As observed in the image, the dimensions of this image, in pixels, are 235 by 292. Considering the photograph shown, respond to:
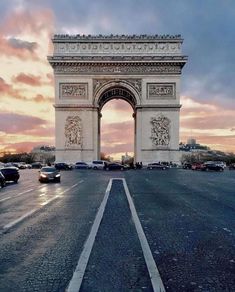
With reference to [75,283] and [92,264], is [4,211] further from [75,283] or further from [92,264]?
[75,283]

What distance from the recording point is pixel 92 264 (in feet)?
20.9

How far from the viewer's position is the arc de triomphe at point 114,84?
61.4 m

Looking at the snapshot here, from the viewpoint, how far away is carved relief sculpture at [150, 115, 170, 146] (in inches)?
2425

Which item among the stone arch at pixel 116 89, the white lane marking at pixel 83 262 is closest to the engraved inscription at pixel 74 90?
the stone arch at pixel 116 89

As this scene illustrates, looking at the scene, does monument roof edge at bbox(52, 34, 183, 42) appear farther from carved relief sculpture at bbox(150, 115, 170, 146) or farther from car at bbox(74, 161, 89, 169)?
car at bbox(74, 161, 89, 169)

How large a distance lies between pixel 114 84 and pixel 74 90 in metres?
5.64

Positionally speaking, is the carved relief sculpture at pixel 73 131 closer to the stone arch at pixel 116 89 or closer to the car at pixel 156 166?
the stone arch at pixel 116 89

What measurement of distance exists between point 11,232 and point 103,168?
50.4 meters

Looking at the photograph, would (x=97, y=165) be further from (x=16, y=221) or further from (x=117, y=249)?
(x=117, y=249)

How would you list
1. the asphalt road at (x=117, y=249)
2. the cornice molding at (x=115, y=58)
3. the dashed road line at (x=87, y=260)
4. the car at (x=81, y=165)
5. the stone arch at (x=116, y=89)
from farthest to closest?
the stone arch at (x=116, y=89) < the cornice molding at (x=115, y=58) < the car at (x=81, y=165) < the asphalt road at (x=117, y=249) < the dashed road line at (x=87, y=260)

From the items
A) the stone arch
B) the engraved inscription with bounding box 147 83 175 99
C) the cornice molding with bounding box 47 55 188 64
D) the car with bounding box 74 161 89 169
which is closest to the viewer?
the car with bounding box 74 161 89 169

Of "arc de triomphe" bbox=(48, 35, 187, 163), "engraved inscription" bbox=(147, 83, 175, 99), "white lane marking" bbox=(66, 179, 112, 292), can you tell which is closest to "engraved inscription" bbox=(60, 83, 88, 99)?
"arc de triomphe" bbox=(48, 35, 187, 163)

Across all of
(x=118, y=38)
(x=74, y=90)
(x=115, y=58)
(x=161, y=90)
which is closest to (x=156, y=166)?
(x=161, y=90)

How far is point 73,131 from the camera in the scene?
202 feet
